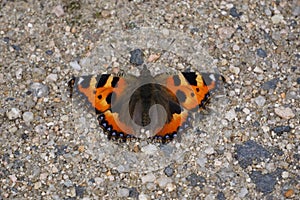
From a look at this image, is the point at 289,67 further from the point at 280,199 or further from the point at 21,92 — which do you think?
the point at 21,92

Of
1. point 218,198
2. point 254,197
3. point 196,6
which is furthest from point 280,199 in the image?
point 196,6

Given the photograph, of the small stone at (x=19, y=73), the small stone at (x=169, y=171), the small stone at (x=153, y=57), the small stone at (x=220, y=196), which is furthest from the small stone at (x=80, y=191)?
the small stone at (x=153, y=57)

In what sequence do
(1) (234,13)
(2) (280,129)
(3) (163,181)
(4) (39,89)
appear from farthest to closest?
1. (1) (234,13)
2. (4) (39,89)
3. (2) (280,129)
4. (3) (163,181)

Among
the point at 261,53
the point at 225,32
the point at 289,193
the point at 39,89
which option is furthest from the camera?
the point at 225,32

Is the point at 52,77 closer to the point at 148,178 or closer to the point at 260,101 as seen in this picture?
the point at 148,178

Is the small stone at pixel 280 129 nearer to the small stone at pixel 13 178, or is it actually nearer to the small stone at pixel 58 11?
the small stone at pixel 13 178

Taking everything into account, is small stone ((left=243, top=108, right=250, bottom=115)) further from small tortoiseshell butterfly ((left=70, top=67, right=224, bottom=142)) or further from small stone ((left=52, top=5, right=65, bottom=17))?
small stone ((left=52, top=5, right=65, bottom=17))

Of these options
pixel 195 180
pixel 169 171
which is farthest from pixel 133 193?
pixel 195 180
